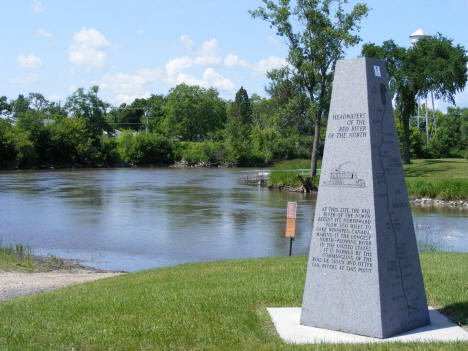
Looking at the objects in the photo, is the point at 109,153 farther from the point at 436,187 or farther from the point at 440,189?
the point at 440,189

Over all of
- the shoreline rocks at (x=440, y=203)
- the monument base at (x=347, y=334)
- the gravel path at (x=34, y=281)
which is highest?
the monument base at (x=347, y=334)

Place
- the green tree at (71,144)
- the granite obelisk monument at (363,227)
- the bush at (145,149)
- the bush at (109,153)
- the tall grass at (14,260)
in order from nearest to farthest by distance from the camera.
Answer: the granite obelisk monument at (363,227) → the tall grass at (14,260) → the green tree at (71,144) → the bush at (109,153) → the bush at (145,149)

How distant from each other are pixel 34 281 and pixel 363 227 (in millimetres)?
8845

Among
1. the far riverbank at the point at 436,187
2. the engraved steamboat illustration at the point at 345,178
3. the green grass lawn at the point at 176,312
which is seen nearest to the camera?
the green grass lawn at the point at 176,312

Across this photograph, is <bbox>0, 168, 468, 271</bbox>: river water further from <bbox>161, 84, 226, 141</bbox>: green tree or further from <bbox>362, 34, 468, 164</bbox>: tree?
<bbox>161, 84, 226, 141</bbox>: green tree

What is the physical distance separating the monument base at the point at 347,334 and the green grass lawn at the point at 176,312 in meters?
0.17

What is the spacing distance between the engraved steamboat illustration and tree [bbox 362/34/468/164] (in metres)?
46.2

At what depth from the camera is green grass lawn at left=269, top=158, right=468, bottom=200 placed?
1425 inches

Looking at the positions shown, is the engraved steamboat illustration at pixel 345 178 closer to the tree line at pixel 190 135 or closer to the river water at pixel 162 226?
the river water at pixel 162 226

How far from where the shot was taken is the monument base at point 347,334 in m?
6.21

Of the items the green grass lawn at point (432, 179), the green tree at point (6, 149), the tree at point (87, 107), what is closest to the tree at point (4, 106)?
the tree at point (87, 107)

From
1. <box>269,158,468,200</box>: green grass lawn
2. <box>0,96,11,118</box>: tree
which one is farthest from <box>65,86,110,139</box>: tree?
<box>269,158,468,200</box>: green grass lawn

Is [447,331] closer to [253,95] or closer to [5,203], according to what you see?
[5,203]

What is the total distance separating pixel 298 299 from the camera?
803 cm
